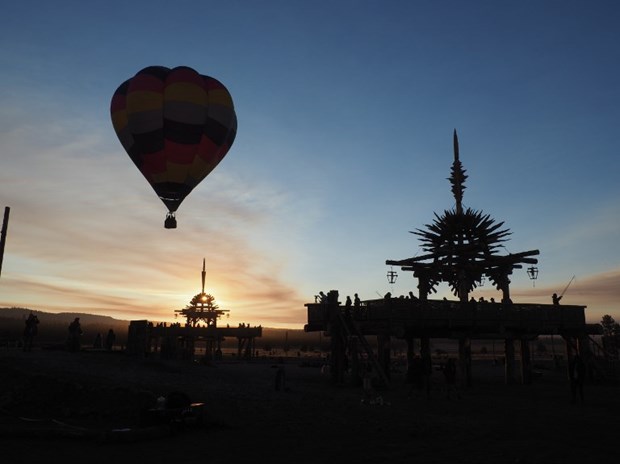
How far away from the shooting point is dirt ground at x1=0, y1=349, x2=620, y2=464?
11.2 meters

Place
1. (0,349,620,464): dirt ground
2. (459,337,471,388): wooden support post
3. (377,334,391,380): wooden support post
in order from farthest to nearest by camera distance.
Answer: (459,337,471,388): wooden support post, (377,334,391,380): wooden support post, (0,349,620,464): dirt ground

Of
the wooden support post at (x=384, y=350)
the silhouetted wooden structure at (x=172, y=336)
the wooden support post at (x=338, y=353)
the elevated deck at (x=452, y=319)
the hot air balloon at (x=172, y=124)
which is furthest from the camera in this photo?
the silhouetted wooden structure at (x=172, y=336)

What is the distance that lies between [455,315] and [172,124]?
17.9 m

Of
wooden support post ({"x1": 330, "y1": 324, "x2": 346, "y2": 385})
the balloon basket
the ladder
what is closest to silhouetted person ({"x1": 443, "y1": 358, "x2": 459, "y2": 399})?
the ladder

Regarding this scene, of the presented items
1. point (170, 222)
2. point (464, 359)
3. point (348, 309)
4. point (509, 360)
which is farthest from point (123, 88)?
point (509, 360)

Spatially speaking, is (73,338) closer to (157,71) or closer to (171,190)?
(171,190)

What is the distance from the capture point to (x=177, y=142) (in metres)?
25.9

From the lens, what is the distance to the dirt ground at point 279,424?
36.8 feet

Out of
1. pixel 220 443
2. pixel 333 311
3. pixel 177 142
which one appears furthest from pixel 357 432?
pixel 177 142

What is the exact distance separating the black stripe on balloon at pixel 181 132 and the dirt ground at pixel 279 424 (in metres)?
11.7

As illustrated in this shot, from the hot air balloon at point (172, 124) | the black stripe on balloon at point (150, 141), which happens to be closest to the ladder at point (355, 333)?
the hot air balloon at point (172, 124)

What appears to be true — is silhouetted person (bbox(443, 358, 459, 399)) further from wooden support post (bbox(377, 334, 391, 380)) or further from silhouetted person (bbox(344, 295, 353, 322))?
silhouetted person (bbox(344, 295, 353, 322))

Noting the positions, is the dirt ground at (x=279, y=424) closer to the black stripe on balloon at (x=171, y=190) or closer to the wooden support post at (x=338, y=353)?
the wooden support post at (x=338, y=353)

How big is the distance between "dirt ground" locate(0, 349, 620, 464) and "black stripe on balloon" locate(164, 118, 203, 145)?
11664mm
